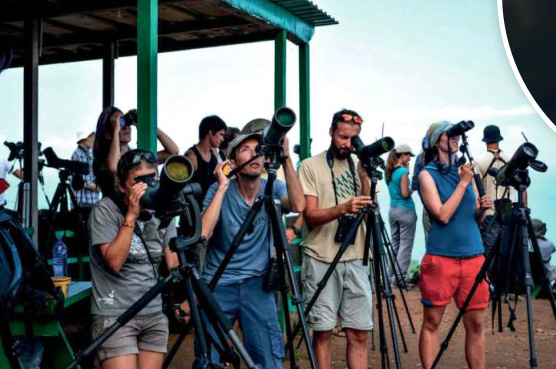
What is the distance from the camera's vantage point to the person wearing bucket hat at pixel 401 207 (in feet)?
28.6

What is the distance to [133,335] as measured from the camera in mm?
3264

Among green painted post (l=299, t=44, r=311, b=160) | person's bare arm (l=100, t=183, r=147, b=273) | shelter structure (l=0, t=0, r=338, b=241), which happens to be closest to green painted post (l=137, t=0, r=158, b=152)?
shelter structure (l=0, t=0, r=338, b=241)

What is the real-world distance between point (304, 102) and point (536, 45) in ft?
12.1

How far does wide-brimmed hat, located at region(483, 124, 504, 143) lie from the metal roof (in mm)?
1897

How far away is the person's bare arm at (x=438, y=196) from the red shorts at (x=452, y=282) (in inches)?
10.3

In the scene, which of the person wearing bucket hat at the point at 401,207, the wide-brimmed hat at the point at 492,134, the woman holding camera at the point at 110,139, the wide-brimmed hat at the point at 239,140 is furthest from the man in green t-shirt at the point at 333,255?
the person wearing bucket hat at the point at 401,207

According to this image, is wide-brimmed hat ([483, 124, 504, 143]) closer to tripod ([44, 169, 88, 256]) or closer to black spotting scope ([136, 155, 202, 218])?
tripod ([44, 169, 88, 256])

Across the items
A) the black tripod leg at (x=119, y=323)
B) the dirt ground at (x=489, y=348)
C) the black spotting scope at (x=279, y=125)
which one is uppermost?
the black spotting scope at (x=279, y=125)

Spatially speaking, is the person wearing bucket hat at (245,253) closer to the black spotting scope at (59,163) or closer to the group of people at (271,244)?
the group of people at (271,244)

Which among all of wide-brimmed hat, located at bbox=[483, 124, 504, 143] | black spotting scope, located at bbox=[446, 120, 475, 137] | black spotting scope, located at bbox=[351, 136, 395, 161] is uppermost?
wide-brimmed hat, located at bbox=[483, 124, 504, 143]

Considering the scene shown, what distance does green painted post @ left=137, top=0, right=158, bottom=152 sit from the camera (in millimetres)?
4230

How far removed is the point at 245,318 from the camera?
3631mm

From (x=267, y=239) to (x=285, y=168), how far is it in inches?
15.3

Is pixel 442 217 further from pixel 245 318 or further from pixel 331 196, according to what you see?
pixel 245 318
